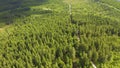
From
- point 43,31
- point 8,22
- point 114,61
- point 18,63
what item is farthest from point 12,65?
point 8,22

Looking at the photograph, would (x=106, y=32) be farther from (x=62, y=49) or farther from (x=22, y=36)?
(x=22, y=36)

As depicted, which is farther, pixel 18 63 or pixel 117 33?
pixel 117 33

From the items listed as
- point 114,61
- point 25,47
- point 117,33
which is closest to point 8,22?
point 25,47

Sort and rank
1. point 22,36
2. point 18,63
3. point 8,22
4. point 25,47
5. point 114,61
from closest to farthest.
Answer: point 18,63, point 114,61, point 25,47, point 22,36, point 8,22

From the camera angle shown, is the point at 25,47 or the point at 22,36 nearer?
the point at 25,47

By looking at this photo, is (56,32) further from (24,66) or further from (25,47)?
(24,66)

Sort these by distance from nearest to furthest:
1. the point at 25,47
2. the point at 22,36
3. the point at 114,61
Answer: the point at 114,61, the point at 25,47, the point at 22,36

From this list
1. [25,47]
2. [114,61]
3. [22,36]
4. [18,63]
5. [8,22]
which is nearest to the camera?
[18,63]

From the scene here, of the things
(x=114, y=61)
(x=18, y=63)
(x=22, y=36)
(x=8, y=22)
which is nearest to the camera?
(x=18, y=63)
